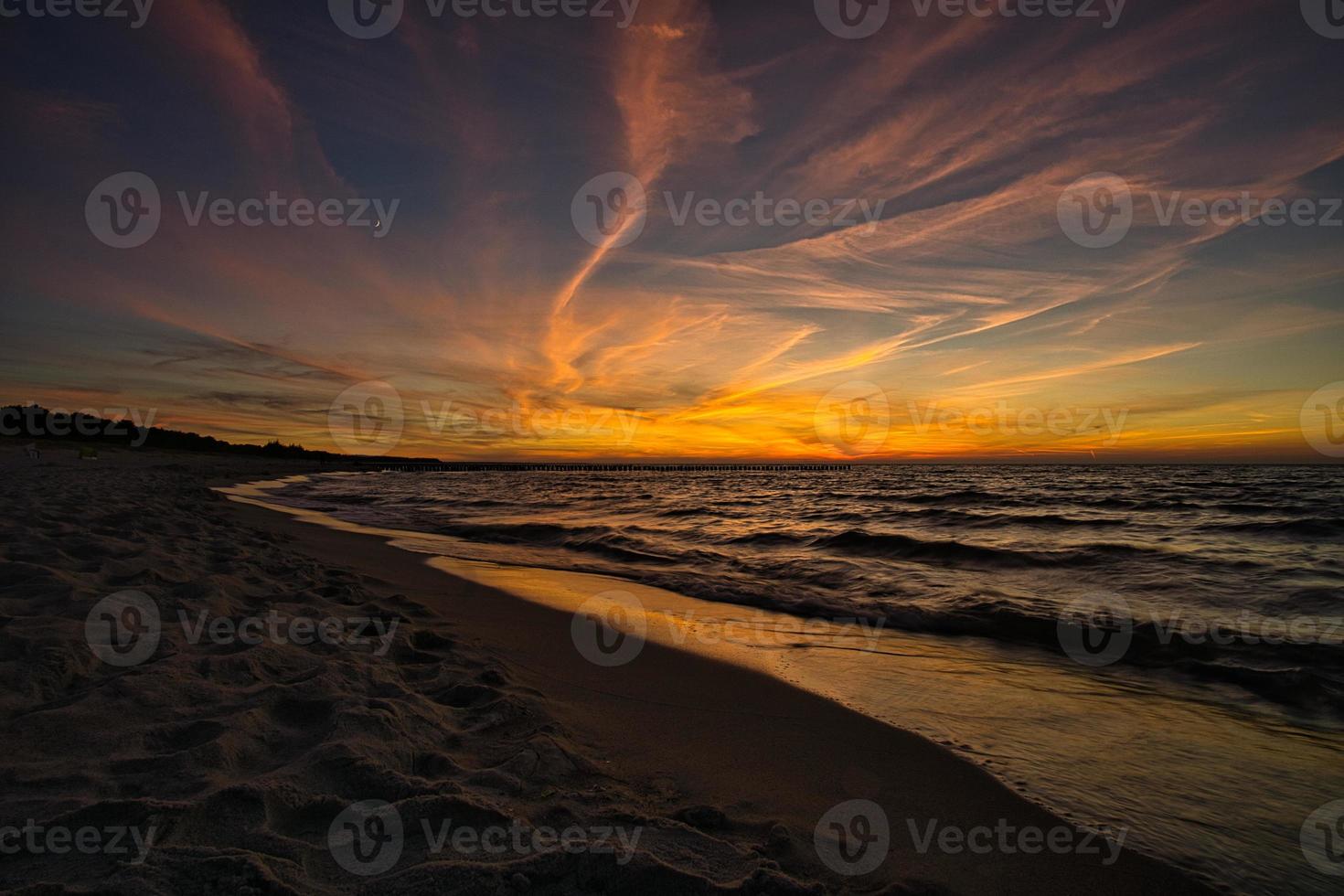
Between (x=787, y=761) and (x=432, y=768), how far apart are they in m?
2.23

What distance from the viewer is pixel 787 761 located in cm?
399

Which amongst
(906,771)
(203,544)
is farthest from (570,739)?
(203,544)

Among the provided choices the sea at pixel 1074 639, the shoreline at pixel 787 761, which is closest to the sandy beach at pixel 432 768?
the shoreline at pixel 787 761

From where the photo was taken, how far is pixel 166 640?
4.32m

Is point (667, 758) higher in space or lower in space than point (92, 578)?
lower

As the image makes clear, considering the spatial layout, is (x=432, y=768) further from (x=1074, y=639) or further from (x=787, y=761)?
(x=1074, y=639)

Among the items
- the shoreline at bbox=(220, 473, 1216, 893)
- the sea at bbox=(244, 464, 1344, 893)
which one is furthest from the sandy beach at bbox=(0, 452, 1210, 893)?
→ the sea at bbox=(244, 464, 1344, 893)

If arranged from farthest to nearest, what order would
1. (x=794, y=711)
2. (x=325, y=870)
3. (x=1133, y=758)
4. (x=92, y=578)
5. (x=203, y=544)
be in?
(x=203, y=544)
(x=92, y=578)
(x=794, y=711)
(x=1133, y=758)
(x=325, y=870)

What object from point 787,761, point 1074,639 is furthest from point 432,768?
point 1074,639

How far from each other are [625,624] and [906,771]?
4.34 m

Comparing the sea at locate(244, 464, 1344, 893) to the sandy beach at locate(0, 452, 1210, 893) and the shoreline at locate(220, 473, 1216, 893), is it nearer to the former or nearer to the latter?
the shoreline at locate(220, 473, 1216, 893)

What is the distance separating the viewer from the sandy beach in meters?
2.39

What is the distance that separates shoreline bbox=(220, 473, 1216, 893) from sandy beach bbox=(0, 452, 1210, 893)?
0.02 meters

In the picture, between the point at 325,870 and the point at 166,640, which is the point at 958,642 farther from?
the point at 166,640
